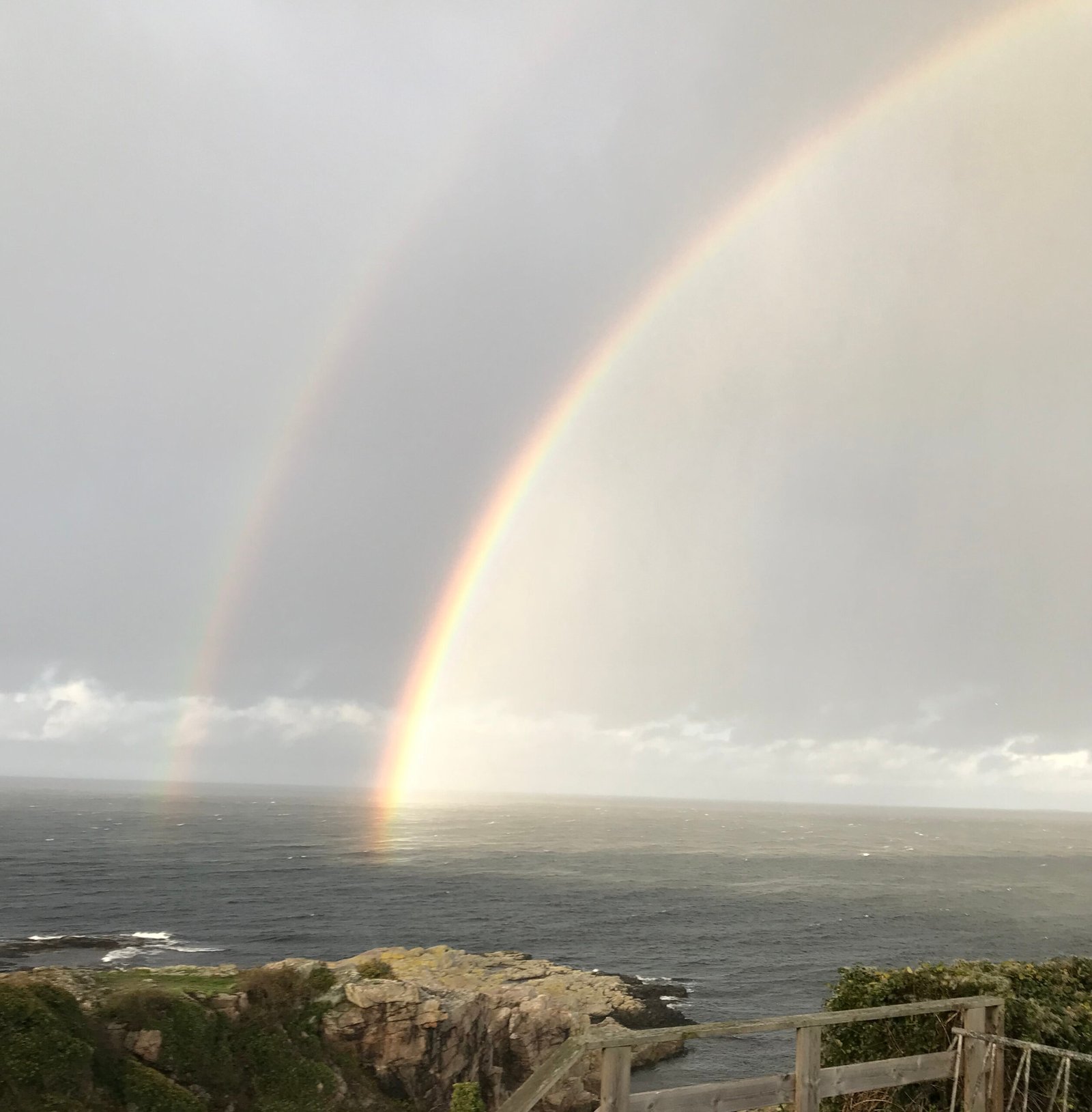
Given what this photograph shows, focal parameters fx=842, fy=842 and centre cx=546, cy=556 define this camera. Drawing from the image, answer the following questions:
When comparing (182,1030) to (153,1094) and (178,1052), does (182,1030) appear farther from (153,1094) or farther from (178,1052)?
(153,1094)

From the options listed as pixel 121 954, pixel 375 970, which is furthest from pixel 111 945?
pixel 375 970

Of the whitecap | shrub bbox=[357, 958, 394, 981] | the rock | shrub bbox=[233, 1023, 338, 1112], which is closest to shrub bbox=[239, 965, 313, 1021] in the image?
shrub bbox=[233, 1023, 338, 1112]

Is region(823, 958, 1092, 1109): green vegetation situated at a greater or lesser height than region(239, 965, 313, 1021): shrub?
greater

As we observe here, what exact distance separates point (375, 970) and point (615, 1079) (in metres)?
38.4

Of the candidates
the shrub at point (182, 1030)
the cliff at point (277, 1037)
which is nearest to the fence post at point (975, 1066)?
the cliff at point (277, 1037)

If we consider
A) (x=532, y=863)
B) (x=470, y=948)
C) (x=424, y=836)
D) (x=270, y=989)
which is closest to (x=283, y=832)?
(x=424, y=836)

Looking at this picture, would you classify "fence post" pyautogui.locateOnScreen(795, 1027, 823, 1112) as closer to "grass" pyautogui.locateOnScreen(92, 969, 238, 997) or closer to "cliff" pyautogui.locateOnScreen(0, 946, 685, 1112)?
"cliff" pyautogui.locateOnScreen(0, 946, 685, 1112)

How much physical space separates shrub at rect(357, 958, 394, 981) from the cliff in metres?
0.11

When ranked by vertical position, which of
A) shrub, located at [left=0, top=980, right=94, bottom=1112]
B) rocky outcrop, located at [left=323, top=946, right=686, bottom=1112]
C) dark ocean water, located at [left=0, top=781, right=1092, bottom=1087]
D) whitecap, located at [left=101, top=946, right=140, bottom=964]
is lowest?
dark ocean water, located at [left=0, top=781, right=1092, bottom=1087]

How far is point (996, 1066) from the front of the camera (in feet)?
26.8

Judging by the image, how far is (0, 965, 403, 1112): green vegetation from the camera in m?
24.9

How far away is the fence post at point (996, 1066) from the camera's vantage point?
8086 millimetres

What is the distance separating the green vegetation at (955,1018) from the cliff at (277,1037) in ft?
60.6

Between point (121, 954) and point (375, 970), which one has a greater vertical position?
point (375, 970)
